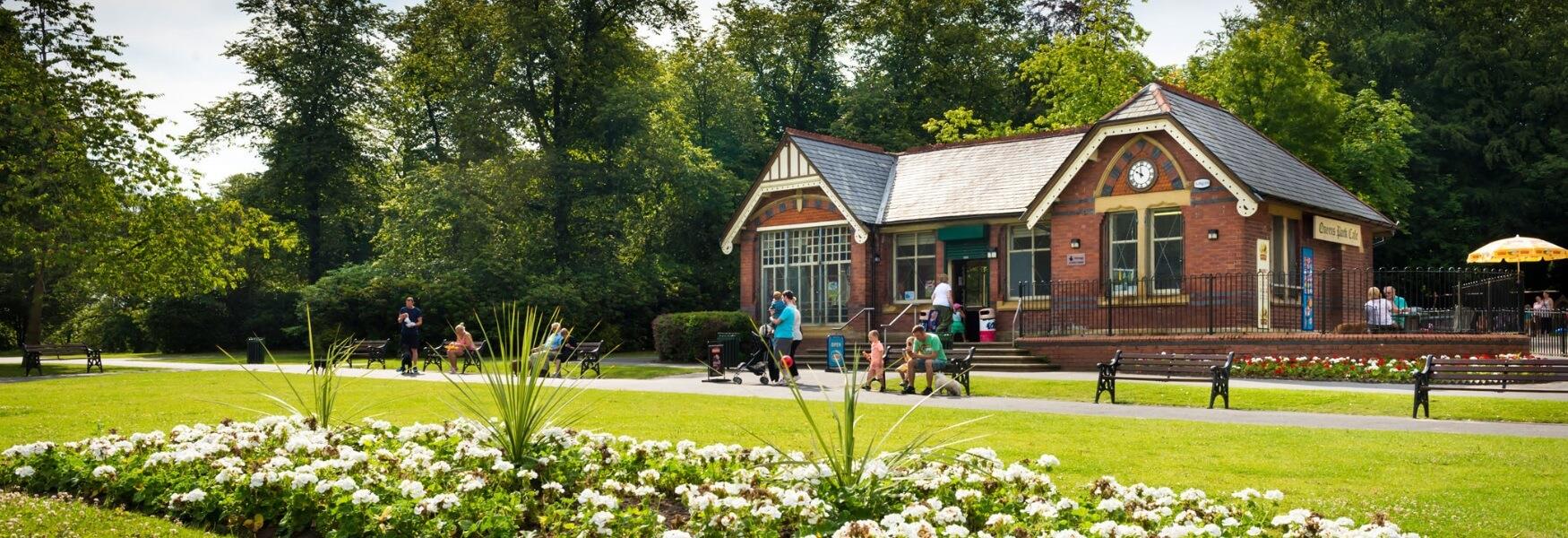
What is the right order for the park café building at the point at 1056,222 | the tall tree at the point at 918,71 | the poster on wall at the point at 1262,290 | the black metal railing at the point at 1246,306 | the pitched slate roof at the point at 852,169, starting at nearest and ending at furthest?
the black metal railing at the point at 1246,306 → the poster on wall at the point at 1262,290 → the park café building at the point at 1056,222 → the pitched slate roof at the point at 852,169 → the tall tree at the point at 918,71

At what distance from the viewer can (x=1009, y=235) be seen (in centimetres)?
3138

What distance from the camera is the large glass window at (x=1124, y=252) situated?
28141 millimetres

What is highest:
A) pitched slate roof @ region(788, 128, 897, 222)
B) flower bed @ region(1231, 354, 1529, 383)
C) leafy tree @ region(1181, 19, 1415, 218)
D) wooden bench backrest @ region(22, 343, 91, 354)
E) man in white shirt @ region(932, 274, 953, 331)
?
leafy tree @ region(1181, 19, 1415, 218)

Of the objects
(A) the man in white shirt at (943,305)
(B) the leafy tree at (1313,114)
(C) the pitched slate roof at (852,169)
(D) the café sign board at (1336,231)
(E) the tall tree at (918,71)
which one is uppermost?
(E) the tall tree at (918,71)

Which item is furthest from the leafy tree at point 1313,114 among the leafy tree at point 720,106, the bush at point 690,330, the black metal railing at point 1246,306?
the bush at point 690,330

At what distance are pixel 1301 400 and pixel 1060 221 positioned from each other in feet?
38.9

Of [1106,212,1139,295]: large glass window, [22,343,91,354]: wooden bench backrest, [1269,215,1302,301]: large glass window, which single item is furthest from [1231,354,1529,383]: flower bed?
[22,343,91,354]: wooden bench backrest

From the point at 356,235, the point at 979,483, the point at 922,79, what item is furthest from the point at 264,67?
the point at 979,483

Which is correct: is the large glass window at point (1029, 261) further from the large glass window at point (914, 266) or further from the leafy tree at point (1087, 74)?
the leafy tree at point (1087, 74)

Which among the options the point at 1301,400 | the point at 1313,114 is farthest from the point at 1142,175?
the point at 1313,114

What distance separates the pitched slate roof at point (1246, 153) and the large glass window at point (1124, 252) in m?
2.26

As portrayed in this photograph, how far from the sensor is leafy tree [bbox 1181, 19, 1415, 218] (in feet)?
128

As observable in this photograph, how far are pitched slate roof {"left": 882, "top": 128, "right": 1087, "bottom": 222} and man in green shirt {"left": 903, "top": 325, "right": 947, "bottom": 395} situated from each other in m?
10.6

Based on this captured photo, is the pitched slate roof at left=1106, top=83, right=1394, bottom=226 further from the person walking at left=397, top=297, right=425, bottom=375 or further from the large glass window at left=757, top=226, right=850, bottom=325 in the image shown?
the person walking at left=397, top=297, right=425, bottom=375
